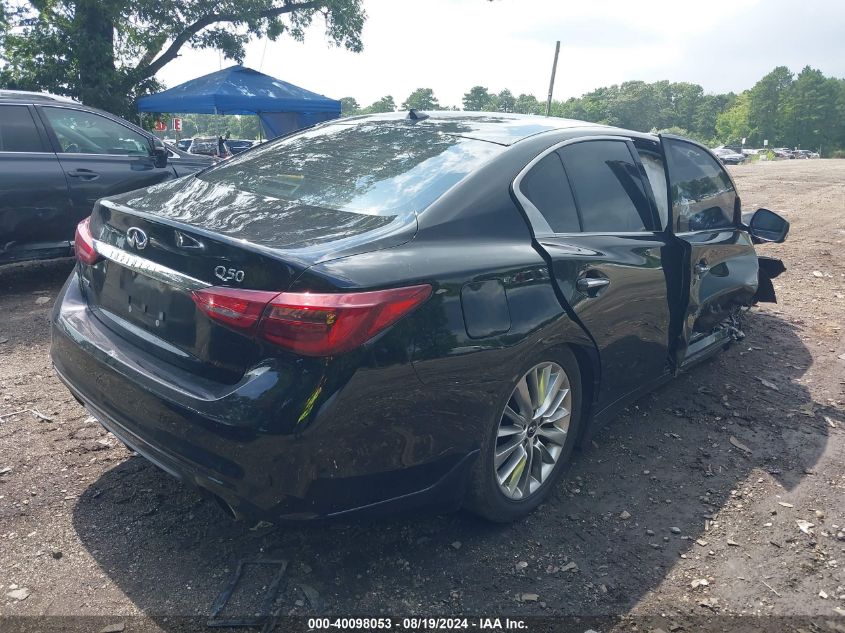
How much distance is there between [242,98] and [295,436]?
13.2 metres

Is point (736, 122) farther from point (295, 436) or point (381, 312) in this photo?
point (295, 436)

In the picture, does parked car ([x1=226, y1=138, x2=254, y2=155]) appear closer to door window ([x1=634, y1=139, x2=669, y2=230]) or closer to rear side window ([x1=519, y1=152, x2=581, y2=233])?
door window ([x1=634, y1=139, x2=669, y2=230])

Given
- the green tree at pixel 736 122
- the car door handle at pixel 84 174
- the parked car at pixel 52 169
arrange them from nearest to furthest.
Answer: the parked car at pixel 52 169, the car door handle at pixel 84 174, the green tree at pixel 736 122

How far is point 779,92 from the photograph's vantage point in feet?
361

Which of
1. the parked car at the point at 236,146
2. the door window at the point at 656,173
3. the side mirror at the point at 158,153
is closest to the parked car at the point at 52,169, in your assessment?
the side mirror at the point at 158,153

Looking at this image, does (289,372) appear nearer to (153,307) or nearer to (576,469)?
(153,307)

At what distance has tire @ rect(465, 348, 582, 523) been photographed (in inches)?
98.7

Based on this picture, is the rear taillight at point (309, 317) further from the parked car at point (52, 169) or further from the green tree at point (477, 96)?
the green tree at point (477, 96)

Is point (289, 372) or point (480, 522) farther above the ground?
point (289, 372)

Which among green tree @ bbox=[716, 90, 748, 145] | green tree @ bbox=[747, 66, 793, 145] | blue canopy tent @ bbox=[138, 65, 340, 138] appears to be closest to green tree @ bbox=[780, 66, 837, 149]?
green tree @ bbox=[747, 66, 793, 145]

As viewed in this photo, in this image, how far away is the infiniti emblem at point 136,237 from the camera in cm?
240

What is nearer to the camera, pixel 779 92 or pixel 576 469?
pixel 576 469

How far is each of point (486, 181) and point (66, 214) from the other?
15.5ft

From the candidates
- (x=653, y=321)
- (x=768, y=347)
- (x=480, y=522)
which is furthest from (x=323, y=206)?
(x=768, y=347)
